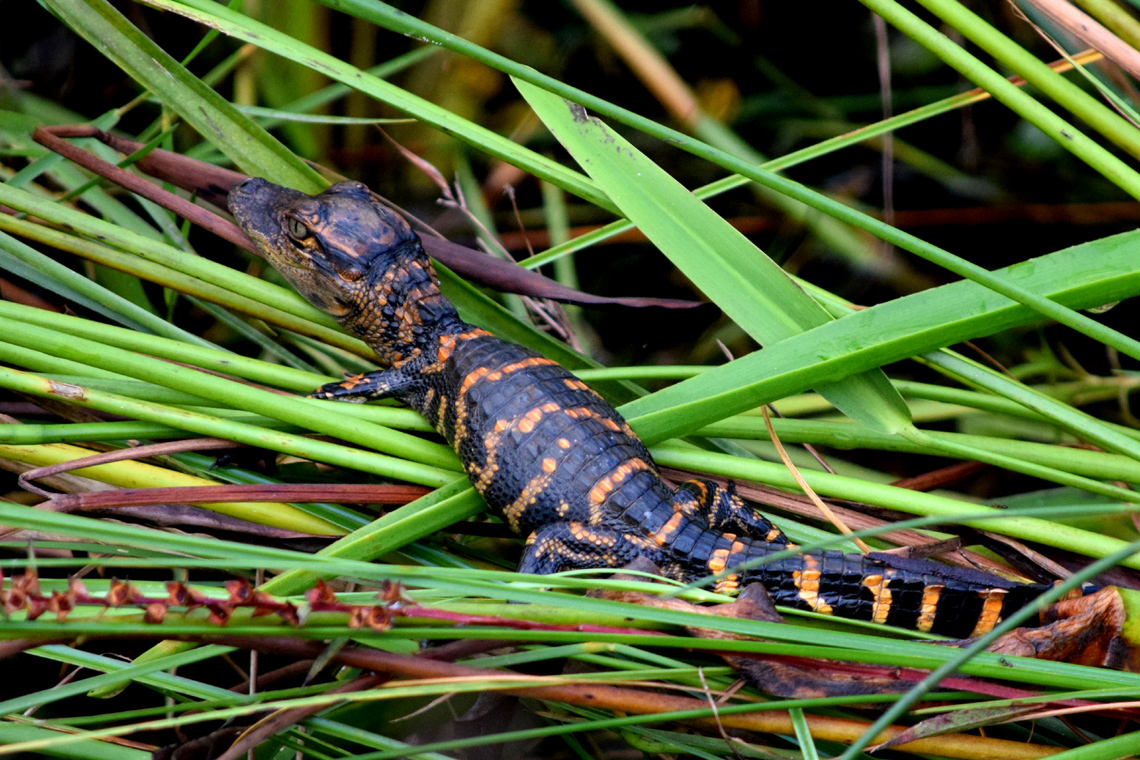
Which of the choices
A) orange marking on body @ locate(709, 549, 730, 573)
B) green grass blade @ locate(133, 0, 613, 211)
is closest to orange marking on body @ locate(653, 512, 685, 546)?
orange marking on body @ locate(709, 549, 730, 573)

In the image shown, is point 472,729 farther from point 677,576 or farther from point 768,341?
point 768,341

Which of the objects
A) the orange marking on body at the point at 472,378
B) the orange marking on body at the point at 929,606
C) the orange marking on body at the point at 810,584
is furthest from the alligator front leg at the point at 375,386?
the orange marking on body at the point at 929,606

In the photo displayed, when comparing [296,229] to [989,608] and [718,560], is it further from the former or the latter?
[989,608]

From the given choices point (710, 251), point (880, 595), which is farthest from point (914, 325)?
point (880, 595)

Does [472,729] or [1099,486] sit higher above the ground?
[1099,486]

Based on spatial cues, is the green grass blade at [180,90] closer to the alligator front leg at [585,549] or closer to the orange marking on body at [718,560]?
the alligator front leg at [585,549]

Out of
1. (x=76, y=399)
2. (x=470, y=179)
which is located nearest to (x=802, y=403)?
(x=470, y=179)
